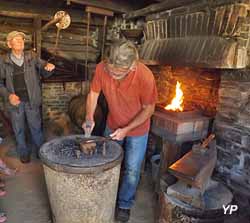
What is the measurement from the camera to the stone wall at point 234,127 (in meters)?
2.71

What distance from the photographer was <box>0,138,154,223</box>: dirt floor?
8.83 ft

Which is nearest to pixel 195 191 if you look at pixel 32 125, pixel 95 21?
pixel 32 125

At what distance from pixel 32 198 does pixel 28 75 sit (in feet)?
4.93

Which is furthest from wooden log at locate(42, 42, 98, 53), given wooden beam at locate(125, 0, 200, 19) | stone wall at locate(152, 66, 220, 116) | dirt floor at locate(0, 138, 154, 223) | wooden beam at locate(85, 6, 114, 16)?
dirt floor at locate(0, 138, 154, 223)

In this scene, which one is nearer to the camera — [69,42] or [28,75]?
[28,75]

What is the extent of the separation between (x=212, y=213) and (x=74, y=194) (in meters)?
1.05

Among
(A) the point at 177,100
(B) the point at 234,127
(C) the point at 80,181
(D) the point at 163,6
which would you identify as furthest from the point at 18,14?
(B) the point at 234,127

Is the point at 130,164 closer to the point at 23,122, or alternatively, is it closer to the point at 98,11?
the point at 23,122

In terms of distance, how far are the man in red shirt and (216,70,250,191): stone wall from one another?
3.06 feet

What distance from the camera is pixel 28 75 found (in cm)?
352

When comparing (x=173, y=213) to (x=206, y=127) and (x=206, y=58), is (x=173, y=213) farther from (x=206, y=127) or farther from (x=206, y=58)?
(x=206, y=58)

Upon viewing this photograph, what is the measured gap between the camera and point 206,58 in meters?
2.73

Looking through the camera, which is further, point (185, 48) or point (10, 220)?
point (185, 48)

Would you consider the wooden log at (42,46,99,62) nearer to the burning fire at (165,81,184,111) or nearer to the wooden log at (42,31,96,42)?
the wooden log at (42,31,96,42)
